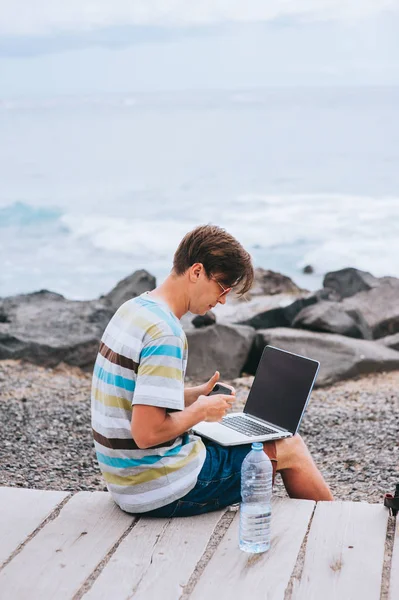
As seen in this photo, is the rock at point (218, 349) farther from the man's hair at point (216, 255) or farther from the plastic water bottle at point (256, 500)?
the man's hair at point (216, 255)

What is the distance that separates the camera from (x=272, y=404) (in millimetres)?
3877

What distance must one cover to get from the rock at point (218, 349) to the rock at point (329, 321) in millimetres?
818

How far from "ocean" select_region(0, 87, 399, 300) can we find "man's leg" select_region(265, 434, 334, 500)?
56.7ft

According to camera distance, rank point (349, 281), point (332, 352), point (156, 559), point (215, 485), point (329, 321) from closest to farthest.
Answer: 1. point (156, 559)
2. point (215, 485)
3. point (332, 352)
4. point (329, 321)
5. point (349, 281)

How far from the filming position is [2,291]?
25625 mm

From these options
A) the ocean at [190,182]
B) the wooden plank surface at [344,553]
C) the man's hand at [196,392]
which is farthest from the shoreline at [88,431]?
the ocean at [190,182]

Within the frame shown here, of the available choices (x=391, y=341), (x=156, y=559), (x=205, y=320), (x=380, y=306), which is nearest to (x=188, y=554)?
(x=156, y=559)

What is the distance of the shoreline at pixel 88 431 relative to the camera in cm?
527

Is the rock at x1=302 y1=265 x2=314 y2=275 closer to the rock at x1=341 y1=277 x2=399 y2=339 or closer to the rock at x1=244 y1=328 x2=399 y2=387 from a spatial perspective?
the rock at x1=341 y1=277 x2=399 y2=339

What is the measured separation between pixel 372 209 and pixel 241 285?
35.7 meters

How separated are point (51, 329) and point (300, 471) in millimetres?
5710

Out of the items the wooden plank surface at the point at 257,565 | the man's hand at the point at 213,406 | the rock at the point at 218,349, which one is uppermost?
the man's hand at the point at 213,406

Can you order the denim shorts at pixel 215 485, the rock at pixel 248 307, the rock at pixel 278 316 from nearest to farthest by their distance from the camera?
the denim shorts at pixel 215 485
the rock at pixel 278 316
the rock at pixel 248 307

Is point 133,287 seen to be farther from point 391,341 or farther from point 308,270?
point 308,270
